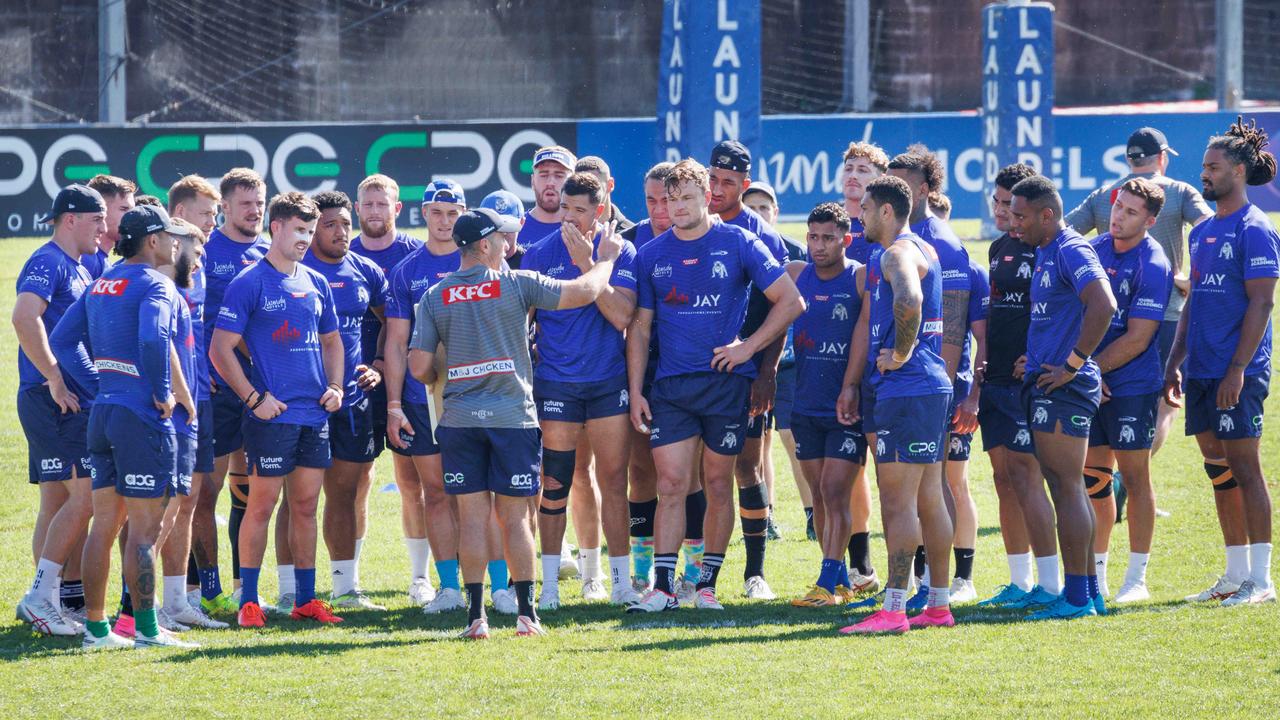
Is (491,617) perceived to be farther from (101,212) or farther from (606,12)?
(606,12)

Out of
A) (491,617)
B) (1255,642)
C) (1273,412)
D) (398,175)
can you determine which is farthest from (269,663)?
(398,175)

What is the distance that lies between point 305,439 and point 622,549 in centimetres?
182

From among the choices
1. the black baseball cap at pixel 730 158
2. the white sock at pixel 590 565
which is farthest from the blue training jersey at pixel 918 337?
the white sock at pixel 590 565

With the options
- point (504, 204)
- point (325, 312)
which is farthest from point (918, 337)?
point (325, 312)

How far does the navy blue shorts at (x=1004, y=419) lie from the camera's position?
25.9 ft

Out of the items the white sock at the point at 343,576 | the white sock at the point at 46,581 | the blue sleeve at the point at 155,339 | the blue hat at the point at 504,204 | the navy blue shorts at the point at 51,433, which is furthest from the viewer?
the blue hat at the point at 504,204

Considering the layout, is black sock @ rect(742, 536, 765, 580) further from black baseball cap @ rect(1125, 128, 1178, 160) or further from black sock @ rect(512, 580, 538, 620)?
black baseball cap @ rect(1125, 128, 1178, 160)

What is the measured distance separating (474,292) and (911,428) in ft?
7.26

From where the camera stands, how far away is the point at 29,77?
32812 millimetres

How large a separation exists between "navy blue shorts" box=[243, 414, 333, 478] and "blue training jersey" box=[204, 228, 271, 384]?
0.83m

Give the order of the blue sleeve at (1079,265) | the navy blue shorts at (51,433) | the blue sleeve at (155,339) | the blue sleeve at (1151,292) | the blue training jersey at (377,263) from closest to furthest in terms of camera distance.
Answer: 1. the blue sleeve at (155,339)
2. the blue sleeve at (1079,265)
3. the navy blue shorts at (51,433)
4. the blue sleeve at (1151,292)
5. the blue training jersey at (377,263)

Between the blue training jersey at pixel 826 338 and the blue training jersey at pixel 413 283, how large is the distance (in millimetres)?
1995

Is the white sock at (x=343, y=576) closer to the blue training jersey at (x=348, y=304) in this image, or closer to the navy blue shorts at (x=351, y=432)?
the navy blue shorts at (x=351, y=432)

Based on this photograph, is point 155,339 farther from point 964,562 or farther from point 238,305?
point 964,562
